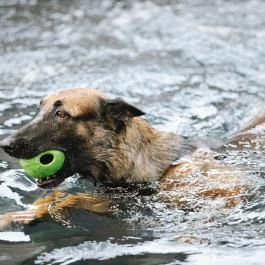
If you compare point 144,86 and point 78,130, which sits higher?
point 144,86

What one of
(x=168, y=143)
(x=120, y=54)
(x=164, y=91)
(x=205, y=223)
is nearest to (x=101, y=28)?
(x=120, y=54)

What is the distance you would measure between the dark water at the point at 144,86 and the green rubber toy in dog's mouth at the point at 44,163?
1.19 feet

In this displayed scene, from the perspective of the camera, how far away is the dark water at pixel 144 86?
14.4 ft

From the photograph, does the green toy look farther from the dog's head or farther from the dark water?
the dark water

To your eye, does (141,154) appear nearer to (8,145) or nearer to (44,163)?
(44,163)

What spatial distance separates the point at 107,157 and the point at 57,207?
1.84 feet

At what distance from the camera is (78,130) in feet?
16.7

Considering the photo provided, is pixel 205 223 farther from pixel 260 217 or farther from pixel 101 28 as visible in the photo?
pixel 101 28

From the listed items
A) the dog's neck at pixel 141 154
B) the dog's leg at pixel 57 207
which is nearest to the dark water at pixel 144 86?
the dog's leg at pixel 57 207

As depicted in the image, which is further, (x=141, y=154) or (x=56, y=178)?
(x=141, y=154)

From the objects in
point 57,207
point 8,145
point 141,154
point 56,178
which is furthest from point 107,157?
point 8,145

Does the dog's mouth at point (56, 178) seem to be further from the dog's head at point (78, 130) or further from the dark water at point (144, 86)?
the dark water at point (144, 86)

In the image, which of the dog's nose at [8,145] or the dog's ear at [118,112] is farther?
the dog's ear at [118,112]

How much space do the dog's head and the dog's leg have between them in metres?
0.15
